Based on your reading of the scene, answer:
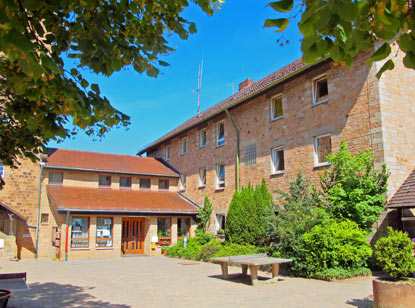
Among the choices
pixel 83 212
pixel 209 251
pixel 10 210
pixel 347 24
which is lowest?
pixel 209 251

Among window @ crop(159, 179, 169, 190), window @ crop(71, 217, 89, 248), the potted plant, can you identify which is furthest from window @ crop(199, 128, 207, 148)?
the potted plant

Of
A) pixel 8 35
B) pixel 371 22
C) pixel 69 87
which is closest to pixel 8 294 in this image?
pixel 69 87

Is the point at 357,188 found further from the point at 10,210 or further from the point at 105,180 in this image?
the point at 10,210

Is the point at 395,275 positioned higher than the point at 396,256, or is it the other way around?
the point at 396,256

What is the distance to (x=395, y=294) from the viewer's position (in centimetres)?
679

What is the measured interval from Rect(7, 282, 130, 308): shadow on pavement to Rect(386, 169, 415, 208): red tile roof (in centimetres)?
837

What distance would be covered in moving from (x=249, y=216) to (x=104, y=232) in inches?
333

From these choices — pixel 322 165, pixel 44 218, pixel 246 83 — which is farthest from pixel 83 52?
pixel 246 83

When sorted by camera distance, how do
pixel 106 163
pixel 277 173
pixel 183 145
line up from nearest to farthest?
pixel 277 173, pixel 106 163, pixel 183 145

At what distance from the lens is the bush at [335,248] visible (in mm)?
10977

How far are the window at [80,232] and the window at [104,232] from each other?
1.94 ft

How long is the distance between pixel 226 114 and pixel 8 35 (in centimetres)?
1829

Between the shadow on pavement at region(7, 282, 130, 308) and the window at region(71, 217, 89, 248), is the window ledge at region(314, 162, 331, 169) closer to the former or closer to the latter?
the shadow on pavement at region(7, 282, 130, 308)

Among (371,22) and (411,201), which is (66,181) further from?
(371,22)
